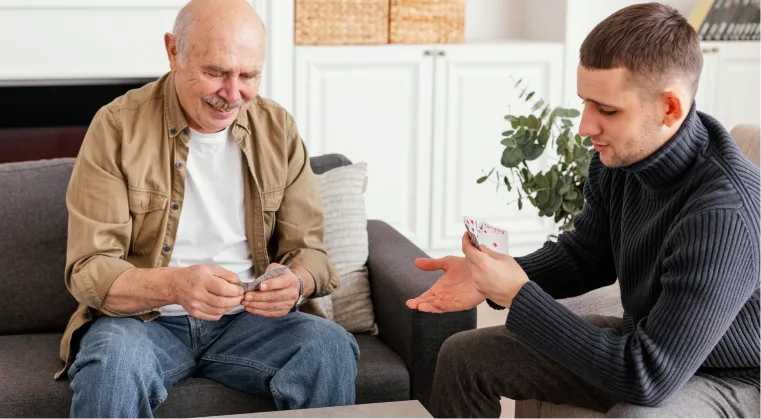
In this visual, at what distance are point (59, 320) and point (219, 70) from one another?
2.42 feet

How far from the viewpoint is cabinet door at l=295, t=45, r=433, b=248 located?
158 inches

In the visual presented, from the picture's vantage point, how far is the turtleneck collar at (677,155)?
1775mm

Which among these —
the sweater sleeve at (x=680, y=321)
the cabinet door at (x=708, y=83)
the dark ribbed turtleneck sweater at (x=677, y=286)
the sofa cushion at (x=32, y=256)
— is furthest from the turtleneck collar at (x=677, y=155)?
the cabinet door at (x=708, y=83)

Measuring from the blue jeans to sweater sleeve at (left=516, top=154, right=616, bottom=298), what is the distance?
43 centimetres

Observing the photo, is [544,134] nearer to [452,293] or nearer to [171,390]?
[452,293]

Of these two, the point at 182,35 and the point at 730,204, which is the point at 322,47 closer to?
the point at 182,35

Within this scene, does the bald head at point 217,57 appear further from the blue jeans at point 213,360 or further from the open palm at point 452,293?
the open palm at point 452,293

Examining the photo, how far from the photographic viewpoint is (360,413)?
181 centimetres

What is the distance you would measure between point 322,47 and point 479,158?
2.60 ft

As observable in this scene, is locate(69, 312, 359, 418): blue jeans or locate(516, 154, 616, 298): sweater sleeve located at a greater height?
locate(516, 154, 616, 298): sweater sleeve

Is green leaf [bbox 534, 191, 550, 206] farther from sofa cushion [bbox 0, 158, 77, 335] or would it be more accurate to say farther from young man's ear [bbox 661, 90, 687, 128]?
sofa cushion [bbox 0, 158, 77, 335]

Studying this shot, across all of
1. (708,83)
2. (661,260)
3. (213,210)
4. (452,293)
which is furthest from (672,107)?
(708,83)

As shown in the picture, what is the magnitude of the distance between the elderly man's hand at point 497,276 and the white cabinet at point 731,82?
114 inches

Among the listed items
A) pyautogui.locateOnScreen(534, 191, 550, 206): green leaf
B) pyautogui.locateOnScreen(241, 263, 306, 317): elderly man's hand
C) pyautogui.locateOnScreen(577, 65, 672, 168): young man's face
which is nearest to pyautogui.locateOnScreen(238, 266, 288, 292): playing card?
pyautogui.locateOnScreen(241, 263, 306, 317): elderly man's hand
